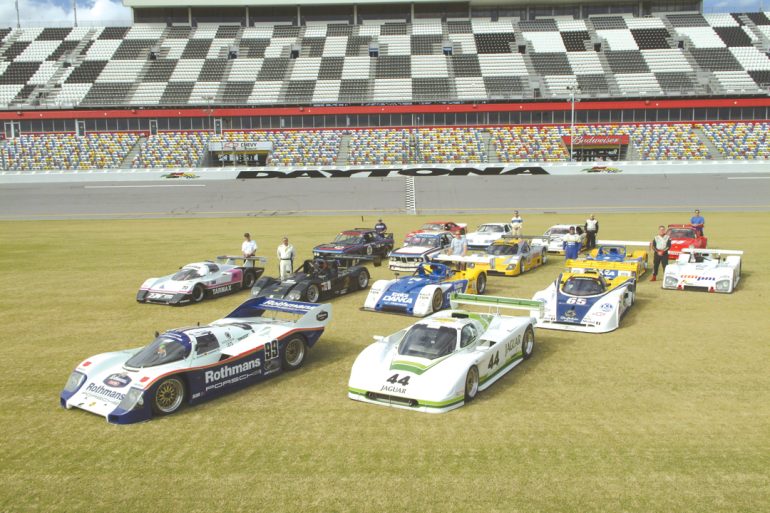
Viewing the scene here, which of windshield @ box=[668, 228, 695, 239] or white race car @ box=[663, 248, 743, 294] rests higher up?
windshield @ box=[668, 228, 695, 239]

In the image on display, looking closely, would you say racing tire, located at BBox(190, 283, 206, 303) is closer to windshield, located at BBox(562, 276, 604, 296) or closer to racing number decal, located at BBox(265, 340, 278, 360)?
racing number decal, located at BBox(265, 340, 278, 360)

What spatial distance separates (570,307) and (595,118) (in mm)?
52558

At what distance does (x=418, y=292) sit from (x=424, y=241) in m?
7.05

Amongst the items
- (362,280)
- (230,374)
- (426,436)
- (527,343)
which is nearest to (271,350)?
(230,374)

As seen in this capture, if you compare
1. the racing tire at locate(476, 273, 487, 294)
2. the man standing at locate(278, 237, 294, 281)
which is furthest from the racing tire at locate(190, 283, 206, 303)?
the racing tire at locate(476, 273, 487, 294)

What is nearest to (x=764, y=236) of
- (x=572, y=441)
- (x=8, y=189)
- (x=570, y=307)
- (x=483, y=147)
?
(x=570, y=307)

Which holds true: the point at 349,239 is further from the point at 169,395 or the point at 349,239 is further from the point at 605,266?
the point at 169,395

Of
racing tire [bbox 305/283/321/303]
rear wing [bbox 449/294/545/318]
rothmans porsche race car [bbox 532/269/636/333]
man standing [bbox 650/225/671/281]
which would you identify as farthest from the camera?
man standing [bbox 650/225/671/281]

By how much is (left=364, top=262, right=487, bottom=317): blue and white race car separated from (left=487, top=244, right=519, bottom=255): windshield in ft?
14.5

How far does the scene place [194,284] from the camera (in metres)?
16.2

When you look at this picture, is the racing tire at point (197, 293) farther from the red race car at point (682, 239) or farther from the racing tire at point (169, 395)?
the red race car at point (682, 239)

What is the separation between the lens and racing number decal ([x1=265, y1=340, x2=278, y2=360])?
10376 millimetres

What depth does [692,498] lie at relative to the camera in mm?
6402

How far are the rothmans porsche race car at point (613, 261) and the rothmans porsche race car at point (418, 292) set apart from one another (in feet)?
10.4
